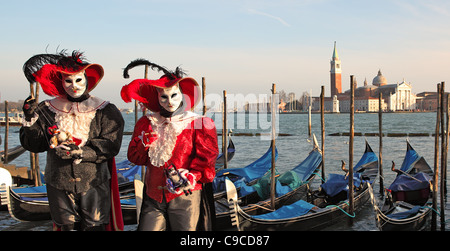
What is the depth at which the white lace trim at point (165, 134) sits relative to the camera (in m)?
2.64

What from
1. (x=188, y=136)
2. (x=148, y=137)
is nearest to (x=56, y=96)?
(x=148, y=137)

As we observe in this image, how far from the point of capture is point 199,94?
2.83 metres

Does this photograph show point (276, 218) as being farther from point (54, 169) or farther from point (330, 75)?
point (330, 75)

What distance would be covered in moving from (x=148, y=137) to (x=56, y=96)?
72 centimetres

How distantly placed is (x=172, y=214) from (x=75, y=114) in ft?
3.01

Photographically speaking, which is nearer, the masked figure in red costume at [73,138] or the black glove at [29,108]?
the black glove at [29,108]

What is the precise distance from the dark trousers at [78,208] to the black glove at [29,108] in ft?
1.56

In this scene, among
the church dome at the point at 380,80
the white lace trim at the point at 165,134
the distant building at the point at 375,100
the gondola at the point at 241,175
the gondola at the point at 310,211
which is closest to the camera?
the white lace trim at the point at 165,134

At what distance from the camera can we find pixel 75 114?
9.03 feet

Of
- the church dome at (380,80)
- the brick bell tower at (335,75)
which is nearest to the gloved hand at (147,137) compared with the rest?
the brick bell tower at (335,75)

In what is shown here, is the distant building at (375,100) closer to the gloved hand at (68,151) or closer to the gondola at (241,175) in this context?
the gondola at (241,175)

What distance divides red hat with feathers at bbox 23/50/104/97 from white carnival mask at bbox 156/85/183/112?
501 mm

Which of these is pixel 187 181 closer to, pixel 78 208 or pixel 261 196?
pixel 78 208
